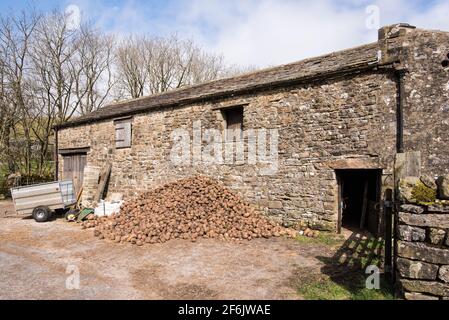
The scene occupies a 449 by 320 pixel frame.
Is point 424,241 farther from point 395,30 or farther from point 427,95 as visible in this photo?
point 395,30

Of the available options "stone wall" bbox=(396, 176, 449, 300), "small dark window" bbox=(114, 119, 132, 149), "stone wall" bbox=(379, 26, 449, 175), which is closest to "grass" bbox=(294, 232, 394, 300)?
"stone wall" bbox=(396, 176, 449, 300)

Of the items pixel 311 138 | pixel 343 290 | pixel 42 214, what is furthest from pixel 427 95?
pixel 42 214

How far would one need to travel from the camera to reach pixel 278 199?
8.49m

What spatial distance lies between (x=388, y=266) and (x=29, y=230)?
9345 mm

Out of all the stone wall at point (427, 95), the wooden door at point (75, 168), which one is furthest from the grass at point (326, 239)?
the wooden door at point (75, 168)

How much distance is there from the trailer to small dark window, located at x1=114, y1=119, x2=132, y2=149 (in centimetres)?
297

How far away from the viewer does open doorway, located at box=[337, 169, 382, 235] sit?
7.64 metres

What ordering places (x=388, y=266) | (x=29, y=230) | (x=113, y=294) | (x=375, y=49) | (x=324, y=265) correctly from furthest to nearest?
(x=29, y=230) < (x=375, y=49) < (x=324, y=265) < (x=388, y=266) < (x=113, y=294)

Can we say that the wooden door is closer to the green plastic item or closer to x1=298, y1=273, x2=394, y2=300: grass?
the green plastic item

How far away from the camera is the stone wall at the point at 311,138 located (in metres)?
7.09

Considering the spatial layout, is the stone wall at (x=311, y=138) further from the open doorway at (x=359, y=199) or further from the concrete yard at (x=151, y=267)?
the concrete yard at (x=151, y=267)

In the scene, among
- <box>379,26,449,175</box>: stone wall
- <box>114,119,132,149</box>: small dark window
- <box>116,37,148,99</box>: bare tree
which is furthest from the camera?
<box>116,37,148,99</box>: bare tree

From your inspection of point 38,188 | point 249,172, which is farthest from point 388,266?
point 38,188
